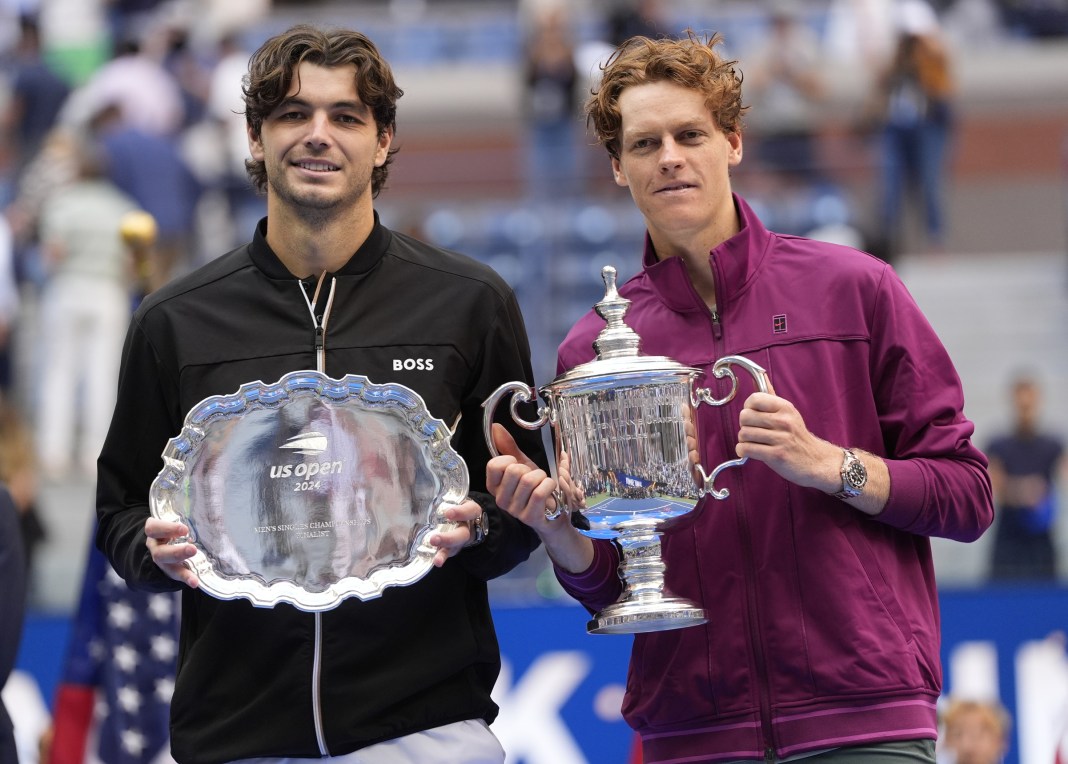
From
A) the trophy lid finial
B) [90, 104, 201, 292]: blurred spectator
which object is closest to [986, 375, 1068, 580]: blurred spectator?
the trophy lid finial

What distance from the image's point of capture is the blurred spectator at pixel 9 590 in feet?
12.7

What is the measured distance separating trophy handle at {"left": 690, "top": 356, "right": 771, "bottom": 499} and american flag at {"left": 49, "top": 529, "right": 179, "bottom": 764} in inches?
90.1

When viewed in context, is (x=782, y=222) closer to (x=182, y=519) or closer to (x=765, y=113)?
(x=765, y=113)

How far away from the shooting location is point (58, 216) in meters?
10.1

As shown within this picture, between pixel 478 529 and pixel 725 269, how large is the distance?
72 centimetres

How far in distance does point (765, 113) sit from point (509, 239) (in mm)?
1887

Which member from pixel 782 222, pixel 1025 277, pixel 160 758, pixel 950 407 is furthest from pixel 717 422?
pixel 1025 277

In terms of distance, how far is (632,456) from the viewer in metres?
3.21

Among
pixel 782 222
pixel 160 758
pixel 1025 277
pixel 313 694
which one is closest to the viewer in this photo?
pixel 313 694

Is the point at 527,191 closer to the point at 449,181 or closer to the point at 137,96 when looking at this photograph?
the point at 449,181

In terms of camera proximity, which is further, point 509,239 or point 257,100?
point 509,239

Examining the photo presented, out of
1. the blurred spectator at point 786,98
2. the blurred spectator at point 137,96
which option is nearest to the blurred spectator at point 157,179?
Answer: the blurred spectator at point 137,96

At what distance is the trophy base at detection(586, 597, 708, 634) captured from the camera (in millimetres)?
3123

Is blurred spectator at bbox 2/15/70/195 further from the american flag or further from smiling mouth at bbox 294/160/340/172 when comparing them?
smiling mouth at bbox 294/160/340/172
